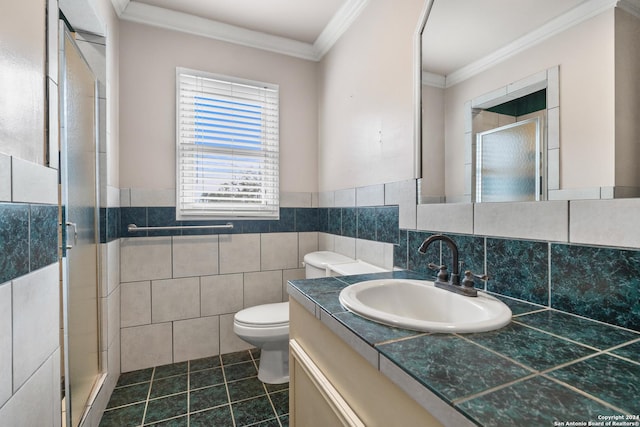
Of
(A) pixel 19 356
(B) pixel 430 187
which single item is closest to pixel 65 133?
(A) pixel 19 356

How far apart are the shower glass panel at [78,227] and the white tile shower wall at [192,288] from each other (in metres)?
0.38

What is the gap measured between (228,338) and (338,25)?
97.4 inches

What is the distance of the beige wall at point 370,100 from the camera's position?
157cm

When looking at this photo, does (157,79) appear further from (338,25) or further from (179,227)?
(338,25)

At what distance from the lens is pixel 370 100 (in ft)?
6.20

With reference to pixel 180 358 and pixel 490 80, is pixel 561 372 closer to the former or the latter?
pixel 490 80

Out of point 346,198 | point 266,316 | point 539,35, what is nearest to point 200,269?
point 266,316

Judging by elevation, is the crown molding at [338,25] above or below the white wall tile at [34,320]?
above

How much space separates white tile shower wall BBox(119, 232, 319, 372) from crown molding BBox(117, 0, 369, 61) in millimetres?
1514

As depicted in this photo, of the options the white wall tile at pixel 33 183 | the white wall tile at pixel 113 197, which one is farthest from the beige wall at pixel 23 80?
the white wall tile at pixel 113 197

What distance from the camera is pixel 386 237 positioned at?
5.50ft

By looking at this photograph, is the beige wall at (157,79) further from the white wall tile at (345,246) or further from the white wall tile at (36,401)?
the white wall tile at (36,401)

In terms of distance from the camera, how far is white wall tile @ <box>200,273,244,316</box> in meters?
2.26


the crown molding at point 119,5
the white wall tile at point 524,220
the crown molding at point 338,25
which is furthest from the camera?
the crown molding at point 338,25
